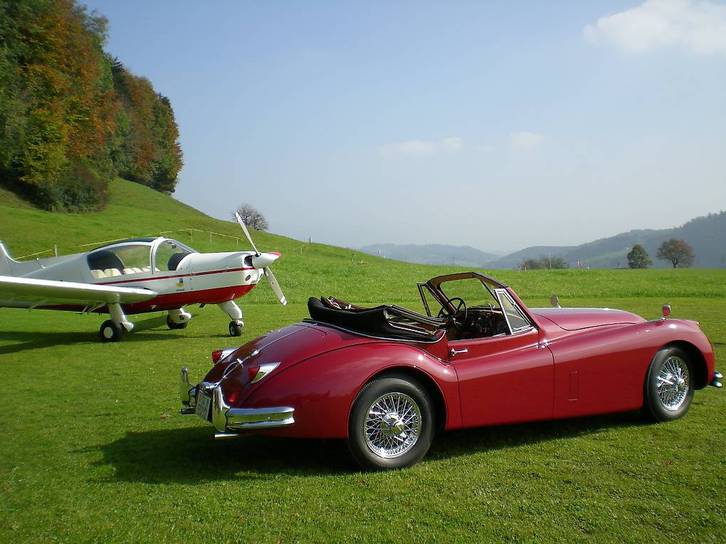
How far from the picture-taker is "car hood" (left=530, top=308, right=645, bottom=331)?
18.2ft

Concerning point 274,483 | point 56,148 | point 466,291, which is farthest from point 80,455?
point 56,148

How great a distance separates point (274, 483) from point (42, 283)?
1005cm

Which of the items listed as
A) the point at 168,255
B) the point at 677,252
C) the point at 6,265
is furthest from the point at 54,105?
the point at 677,252

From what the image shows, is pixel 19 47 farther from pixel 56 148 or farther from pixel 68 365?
pixel 68 365

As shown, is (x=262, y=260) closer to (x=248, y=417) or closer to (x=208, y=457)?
(x=208, y=457)

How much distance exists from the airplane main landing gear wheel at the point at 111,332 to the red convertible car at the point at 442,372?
8751 millimetres

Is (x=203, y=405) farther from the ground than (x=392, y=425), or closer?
farther from the ground

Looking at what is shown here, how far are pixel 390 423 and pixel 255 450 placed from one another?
150cm

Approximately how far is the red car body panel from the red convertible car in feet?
0.03

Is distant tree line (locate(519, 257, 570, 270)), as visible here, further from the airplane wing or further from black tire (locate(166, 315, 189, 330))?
the airplane wing

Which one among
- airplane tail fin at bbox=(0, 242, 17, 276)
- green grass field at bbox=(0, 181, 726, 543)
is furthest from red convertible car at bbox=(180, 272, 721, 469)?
airplane tail fin at bbox=(0, 242, 17, 276)

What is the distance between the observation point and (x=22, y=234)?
3969 centimetres

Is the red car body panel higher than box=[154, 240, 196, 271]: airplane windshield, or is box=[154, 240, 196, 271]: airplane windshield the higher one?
box=[154, 240, 196, 271]: airplane windshield

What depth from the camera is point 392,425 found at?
4.53 m
